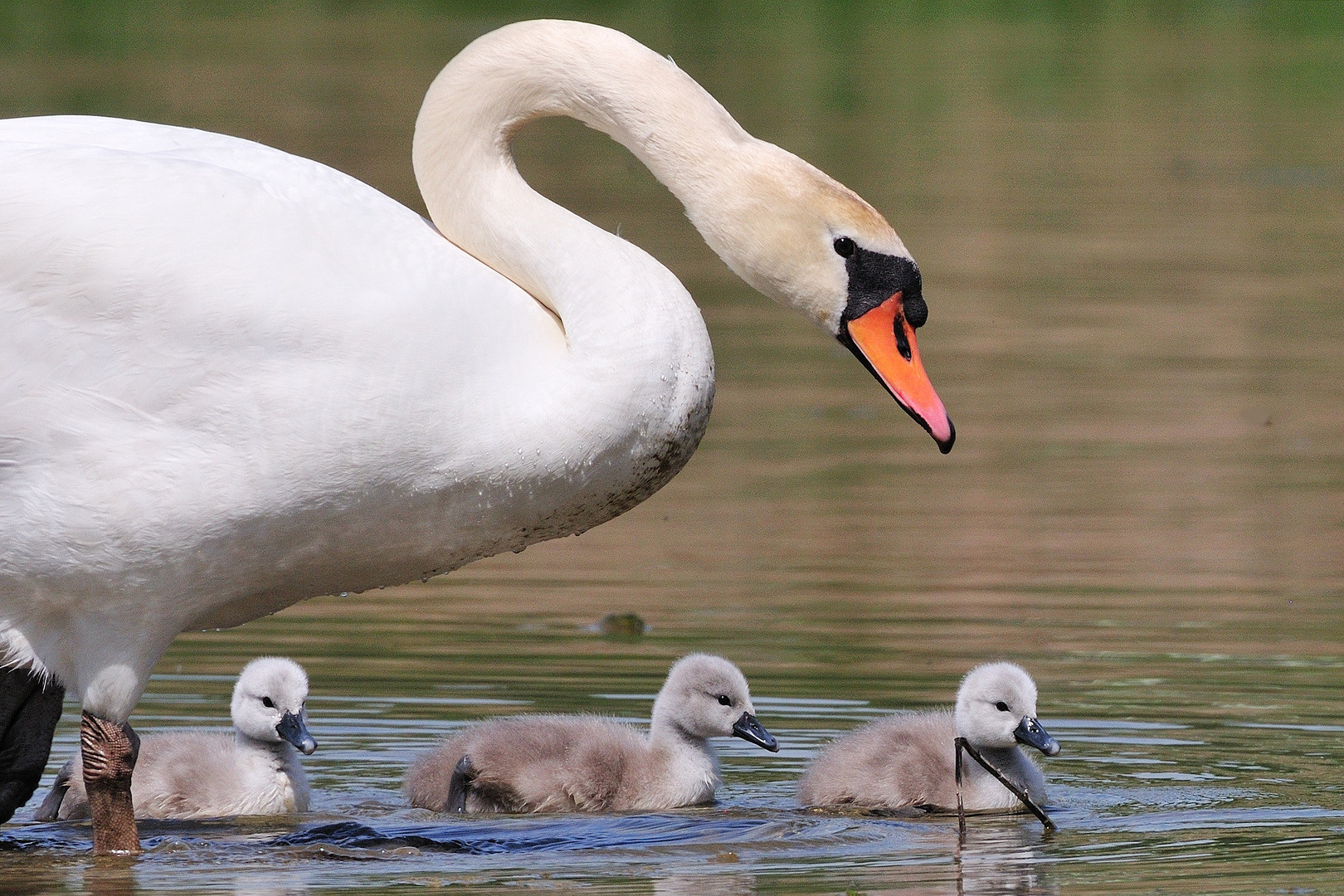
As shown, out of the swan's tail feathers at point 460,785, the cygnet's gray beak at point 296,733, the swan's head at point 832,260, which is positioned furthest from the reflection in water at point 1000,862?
the cygnet's gray beak at point 296,733

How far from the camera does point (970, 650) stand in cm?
830

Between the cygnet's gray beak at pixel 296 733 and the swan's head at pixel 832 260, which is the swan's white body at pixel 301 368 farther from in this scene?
the cygnet's gray beak at pixel 296 733

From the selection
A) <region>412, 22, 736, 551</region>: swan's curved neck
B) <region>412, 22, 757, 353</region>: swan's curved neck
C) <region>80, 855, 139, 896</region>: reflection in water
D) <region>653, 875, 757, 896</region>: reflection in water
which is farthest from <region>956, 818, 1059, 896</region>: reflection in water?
<region>80, 855, 139, 896</region>: reflection in water

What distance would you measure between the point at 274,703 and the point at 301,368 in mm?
1656

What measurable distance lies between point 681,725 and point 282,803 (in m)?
1.09

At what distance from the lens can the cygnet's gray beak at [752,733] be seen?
7.27 metres

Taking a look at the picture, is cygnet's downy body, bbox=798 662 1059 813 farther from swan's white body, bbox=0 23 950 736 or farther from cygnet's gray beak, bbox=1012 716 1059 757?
swan's white body, bbox=0 23 950 736

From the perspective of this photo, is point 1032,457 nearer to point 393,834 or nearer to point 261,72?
point 393,834

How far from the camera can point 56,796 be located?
7.11m

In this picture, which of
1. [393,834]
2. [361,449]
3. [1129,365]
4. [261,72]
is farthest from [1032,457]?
[261,72]

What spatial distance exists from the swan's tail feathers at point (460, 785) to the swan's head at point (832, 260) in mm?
1555

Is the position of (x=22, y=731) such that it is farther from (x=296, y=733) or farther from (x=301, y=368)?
(x=301, y=368)

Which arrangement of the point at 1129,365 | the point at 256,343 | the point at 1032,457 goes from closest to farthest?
the point at 256,343
the point at 1032,457
the point at 1129,365

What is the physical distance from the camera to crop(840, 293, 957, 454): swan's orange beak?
20.6 ft
